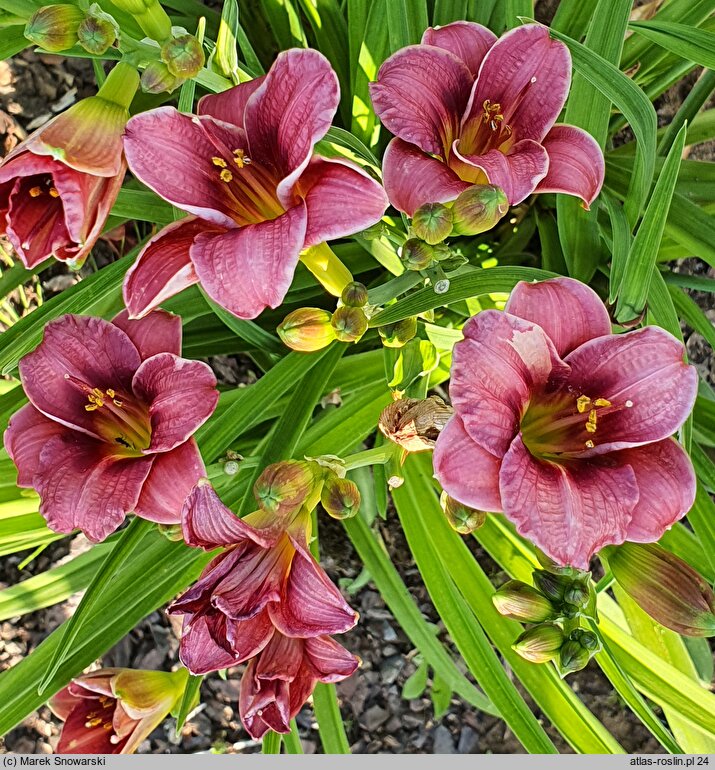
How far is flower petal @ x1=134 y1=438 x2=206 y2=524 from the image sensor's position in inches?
27.4

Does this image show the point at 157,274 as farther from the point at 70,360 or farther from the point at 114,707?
the point at 114,707

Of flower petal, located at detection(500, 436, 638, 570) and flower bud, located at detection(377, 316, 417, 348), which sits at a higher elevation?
flower bud, located at detection(377, 316, 417, 348)

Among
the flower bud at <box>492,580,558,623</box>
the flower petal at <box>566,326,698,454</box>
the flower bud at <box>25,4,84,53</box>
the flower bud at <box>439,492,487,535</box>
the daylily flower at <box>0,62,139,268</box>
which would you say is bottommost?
the flower bud at <box>492,580,558,623</box>

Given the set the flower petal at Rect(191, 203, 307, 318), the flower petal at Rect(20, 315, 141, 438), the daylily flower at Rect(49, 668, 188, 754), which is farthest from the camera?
the daylily flower at Rect(49, 668, 188, 754)

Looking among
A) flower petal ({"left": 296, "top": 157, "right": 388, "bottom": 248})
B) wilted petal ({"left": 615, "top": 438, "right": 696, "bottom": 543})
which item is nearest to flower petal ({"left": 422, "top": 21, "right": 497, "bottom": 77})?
flower petal ({"left": 296, "top": 157, "right": 388, "bottom": 248})

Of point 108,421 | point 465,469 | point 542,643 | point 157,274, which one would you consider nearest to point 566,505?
point 465,469

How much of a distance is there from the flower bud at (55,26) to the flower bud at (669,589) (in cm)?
75

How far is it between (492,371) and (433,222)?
15cm

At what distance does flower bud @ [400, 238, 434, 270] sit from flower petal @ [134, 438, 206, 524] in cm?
29

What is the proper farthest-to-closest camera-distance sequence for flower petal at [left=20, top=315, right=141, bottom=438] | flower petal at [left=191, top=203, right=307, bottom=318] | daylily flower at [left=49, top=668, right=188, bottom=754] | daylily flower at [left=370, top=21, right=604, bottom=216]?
1. daylily flower at [left=49, top=668, right=188, bottom=754]
2. flower petal at [left=20, top=315, right=141, bottom=438]
3. daylily flower at [left=370, top=21, right=604, bottom=216]
4. flower petal at [left=191, top=203, right=307, bottom=318]

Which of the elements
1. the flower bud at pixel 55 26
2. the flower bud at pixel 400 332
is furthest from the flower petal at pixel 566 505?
the flower bud at pixel 55 26

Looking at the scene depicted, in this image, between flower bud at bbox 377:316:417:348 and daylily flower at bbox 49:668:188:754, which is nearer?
flower bud at bbox 377:316:417:348

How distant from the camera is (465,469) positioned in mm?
594

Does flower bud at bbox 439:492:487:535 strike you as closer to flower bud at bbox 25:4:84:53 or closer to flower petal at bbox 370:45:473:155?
flower petal at bbox 370:45:473:155
